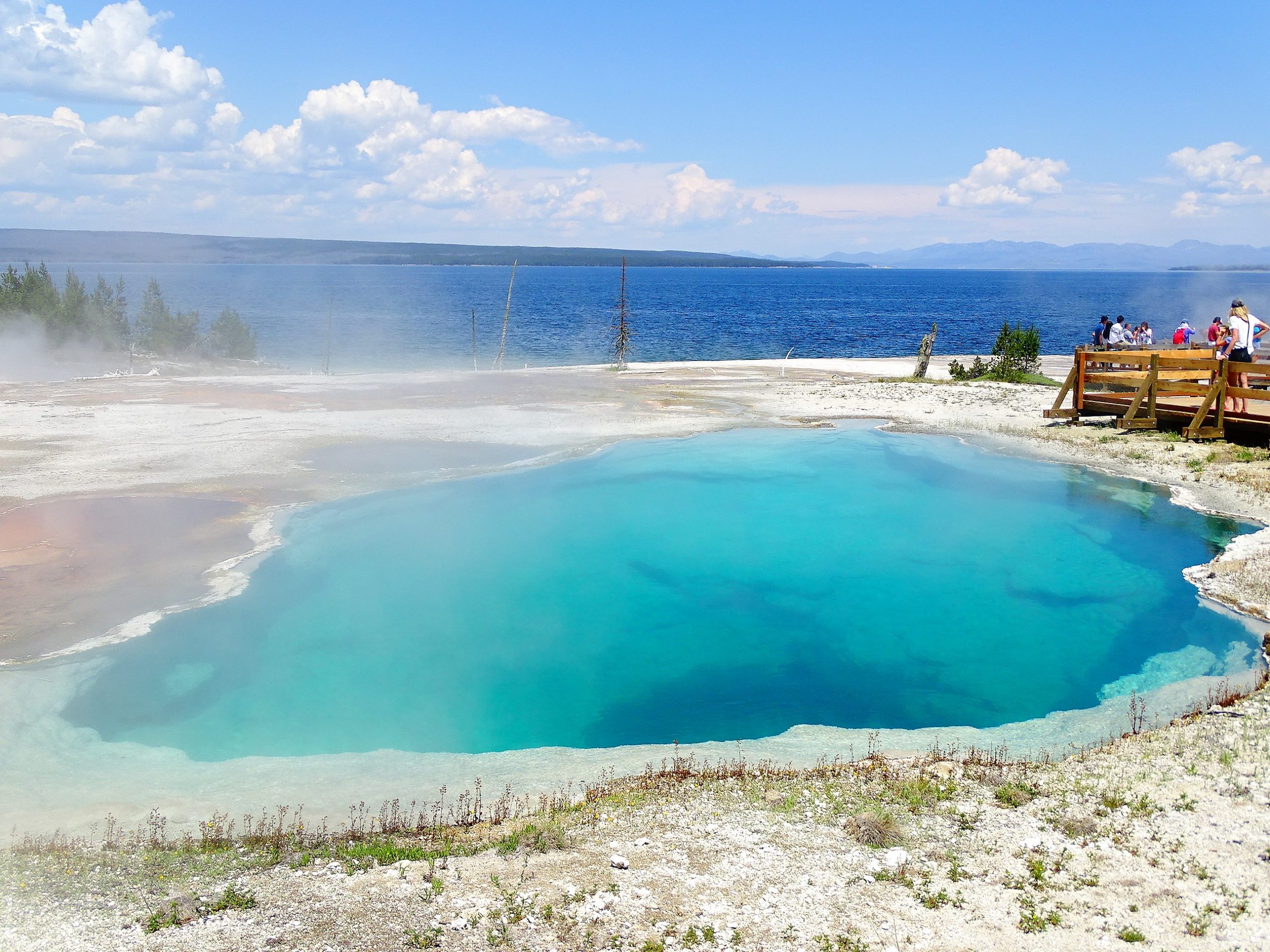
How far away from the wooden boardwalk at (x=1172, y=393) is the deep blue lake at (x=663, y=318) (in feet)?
110

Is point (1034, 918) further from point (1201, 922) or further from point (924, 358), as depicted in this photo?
point (924, 358)

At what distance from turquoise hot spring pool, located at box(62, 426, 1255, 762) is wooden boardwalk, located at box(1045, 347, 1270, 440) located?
3001 mm

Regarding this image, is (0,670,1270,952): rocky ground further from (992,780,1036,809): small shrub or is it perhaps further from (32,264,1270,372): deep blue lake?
(32,264,1270,372): deep blue lake

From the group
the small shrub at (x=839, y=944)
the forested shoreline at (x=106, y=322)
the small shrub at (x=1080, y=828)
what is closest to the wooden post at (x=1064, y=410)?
the small shrub at (x=1080, y=828)

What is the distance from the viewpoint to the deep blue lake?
201ft

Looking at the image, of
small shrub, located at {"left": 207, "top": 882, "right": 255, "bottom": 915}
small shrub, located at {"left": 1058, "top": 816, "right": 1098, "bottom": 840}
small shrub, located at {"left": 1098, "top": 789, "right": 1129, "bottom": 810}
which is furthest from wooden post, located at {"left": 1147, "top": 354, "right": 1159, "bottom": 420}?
small shrub, located at {"left": 207, "top": 882, "right": 255, "bottom": 915}

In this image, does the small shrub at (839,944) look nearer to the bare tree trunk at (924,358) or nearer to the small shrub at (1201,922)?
the small shrub at (1201,922)

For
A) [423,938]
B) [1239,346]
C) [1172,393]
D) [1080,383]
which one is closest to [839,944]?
[423,938]

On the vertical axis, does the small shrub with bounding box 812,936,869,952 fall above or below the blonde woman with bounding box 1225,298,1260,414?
below

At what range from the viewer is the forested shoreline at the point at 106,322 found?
162 feet

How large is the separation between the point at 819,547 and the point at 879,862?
10.5 meters

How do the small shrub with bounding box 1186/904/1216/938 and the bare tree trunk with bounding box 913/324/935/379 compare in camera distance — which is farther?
the bare tree trunk with bounding box 913/324/935/379

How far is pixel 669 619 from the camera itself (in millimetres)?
13383

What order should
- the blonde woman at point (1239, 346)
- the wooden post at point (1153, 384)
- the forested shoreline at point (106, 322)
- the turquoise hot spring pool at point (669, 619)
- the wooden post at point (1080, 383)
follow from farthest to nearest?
the forested shoreline at point (106, 322) → the wooden post at point (1080, 383) → the wooden post at point (1153, 384) → the blonde woman at point (1239, 346) → the turquoise hot spring pool at point (669, 619)
